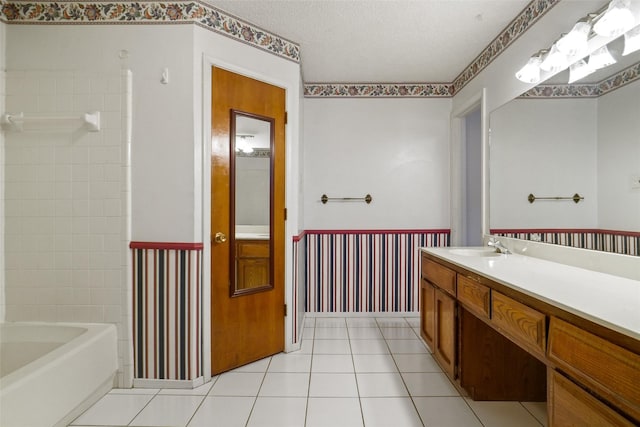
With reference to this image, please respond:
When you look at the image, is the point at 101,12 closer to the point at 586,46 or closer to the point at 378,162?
the point at 378,162

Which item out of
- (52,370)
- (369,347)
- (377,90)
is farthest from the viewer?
(377,90)

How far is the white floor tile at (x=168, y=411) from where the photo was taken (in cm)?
170

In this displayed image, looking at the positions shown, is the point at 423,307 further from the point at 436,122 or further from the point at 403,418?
the point at 436,122

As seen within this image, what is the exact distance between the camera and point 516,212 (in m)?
2.23

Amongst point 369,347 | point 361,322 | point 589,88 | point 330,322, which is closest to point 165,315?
point 369,347

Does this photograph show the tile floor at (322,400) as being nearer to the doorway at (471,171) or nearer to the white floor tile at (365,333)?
the white floor tile at (365,333)

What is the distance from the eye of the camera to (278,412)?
1.78 meters

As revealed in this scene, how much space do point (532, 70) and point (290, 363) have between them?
2511 millimetres

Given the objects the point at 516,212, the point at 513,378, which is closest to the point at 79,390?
the point at 513,378

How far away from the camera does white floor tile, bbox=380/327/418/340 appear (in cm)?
283

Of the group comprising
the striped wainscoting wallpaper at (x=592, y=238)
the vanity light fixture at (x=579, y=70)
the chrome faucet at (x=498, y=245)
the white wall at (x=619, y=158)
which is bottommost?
the chrome faucet at (x=498, y=245)

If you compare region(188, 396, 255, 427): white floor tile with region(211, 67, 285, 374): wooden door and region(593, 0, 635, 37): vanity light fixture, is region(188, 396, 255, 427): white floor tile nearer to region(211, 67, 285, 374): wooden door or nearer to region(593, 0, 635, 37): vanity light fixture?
region(211, 67, 285, 374): wooden door

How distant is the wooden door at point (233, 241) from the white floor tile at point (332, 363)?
0.33 meters

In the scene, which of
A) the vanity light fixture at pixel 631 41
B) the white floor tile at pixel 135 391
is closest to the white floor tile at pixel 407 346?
the white floor tile at pixel 135 391
